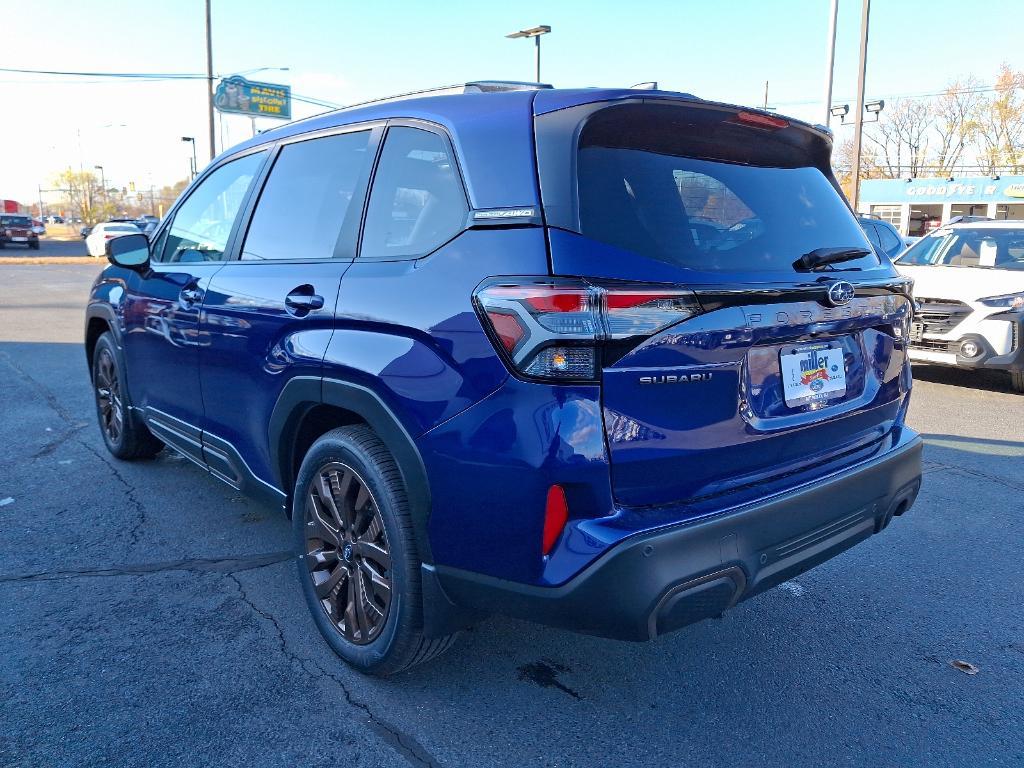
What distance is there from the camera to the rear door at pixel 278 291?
2.74m

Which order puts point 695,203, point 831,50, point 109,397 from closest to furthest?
point 695,203, point 109,397, point 831,50

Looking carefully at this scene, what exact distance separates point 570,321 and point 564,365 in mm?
110

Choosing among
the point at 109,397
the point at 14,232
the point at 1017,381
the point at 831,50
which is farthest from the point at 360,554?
the point at 14,232

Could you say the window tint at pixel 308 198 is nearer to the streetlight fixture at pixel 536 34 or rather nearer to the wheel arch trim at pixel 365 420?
the wheel arch trim at pixel 365 420

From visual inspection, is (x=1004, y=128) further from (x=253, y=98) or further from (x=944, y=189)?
(x=253, y=98)

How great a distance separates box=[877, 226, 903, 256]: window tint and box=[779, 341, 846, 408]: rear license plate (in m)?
1.52

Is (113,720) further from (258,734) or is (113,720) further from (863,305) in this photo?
(863,305)

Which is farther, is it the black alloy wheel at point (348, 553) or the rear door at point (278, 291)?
the rear door at point (278, 291)

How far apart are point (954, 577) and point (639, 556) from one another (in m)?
2.32

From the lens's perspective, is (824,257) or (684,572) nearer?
(684,572)

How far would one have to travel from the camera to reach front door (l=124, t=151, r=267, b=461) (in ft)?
11.6

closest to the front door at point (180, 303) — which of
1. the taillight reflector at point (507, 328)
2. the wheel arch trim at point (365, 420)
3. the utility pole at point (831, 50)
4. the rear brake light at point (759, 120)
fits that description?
the wheel arch trim at point (365, 420)

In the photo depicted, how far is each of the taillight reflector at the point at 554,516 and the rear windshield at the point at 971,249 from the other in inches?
292

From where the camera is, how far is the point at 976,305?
712 cm
